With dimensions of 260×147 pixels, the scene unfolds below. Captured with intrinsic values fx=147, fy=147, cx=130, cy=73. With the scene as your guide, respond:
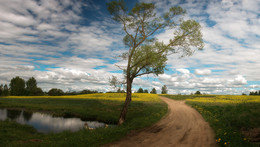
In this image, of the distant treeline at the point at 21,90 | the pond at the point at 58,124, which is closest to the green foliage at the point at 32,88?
the distant treeline at the point at 21,90

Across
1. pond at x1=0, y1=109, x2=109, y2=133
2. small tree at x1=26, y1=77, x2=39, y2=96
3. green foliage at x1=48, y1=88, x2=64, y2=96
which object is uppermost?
small tree at x1=26, y1=77, x2=39, y2=96

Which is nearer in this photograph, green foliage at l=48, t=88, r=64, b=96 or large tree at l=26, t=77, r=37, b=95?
green foliage at l=48, t=88, r=64, b=96

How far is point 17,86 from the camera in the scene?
326 ft

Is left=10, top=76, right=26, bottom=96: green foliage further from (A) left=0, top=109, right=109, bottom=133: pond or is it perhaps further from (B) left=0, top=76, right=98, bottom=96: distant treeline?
(A) left=0, top=109, right=109, bottom=133: pond

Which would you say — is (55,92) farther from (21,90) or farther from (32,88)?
(21,90)

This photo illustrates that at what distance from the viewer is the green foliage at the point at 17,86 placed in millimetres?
99750

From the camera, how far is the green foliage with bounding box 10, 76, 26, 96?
9975 centimetres

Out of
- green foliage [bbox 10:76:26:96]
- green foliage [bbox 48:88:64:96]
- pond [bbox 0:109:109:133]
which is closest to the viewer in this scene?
pond [bbox 0:109:109:133]

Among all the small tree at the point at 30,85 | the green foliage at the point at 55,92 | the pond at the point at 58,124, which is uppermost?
the small tree at the point at 30,85

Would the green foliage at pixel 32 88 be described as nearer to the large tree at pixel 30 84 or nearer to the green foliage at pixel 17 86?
the large tree at pixel 30 84

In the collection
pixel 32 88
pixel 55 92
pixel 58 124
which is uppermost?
pixel 32 88

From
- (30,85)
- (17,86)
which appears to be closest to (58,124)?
(17,86)

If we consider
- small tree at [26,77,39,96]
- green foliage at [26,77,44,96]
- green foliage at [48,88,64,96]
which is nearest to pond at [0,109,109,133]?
green foliage at [48,88,64,96]

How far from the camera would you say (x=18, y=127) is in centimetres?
1711
